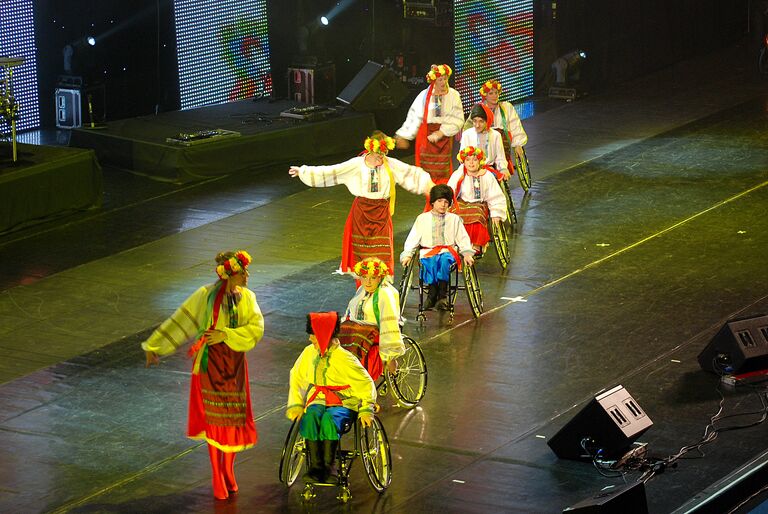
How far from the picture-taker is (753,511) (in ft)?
21.2

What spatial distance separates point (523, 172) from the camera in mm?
14344

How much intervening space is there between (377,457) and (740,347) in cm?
275

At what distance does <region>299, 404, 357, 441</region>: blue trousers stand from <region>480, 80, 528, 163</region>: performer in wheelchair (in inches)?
259

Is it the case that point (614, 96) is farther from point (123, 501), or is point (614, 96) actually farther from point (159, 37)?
point (123, 501)

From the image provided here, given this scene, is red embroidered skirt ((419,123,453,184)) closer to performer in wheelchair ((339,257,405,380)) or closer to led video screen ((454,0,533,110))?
performer in wheelchair ((339,257,405,380))

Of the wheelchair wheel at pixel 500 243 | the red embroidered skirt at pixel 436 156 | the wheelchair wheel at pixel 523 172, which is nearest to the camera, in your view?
the wheelchair wheel at pixel 500 243

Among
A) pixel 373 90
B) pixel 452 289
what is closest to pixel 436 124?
pixel 452 289

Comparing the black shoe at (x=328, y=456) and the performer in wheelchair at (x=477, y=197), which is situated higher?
the performer in wheelchair at (x=477, y=197)

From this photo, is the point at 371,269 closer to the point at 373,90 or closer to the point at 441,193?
the point at 441,193

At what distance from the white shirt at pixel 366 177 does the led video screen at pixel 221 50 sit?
24.1 feet

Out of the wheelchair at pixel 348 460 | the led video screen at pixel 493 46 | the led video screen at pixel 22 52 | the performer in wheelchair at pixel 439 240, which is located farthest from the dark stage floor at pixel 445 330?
the led video screen at pixel 493 46

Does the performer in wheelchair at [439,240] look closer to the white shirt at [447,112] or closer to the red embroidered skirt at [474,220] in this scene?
the red embroidered skirt at [474,220]

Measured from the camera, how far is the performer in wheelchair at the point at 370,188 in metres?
10.6

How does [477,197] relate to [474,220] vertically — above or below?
above
